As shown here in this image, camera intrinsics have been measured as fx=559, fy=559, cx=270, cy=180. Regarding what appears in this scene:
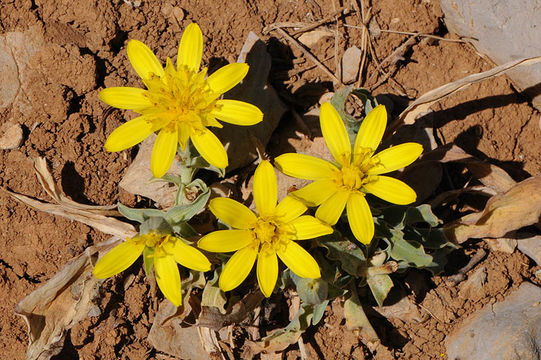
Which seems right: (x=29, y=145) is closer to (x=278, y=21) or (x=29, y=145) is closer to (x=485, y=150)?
(x=278, y=21)

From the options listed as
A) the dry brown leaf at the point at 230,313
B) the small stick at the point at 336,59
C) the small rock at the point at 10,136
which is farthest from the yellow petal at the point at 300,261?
the small rock at the point at 10,136

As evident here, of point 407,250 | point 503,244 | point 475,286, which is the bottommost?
point 475,286

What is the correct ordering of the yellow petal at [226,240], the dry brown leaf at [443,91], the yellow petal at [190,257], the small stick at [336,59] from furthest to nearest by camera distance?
the small stick at [336,59] < the dry brown leaf at [443,91] < the yellow petal at [190,257] < the yellow petal at [226,240]

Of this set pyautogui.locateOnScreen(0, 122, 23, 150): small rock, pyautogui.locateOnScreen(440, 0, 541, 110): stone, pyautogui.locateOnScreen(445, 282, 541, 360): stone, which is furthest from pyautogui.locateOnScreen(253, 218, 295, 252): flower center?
pyautogui.locateOnScreen(440, 0, 541, 110): stone

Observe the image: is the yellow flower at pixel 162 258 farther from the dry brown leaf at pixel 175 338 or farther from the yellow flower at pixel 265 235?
the dry brown leaf at pixel 175 338

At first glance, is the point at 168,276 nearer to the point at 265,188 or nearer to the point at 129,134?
the point at 265,188

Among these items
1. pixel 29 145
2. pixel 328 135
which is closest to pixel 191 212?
pixel 328 135

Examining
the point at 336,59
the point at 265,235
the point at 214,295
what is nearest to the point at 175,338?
the point at 214,295

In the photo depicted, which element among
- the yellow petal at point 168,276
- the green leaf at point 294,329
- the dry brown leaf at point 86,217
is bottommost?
the green leaf at point 294,329
